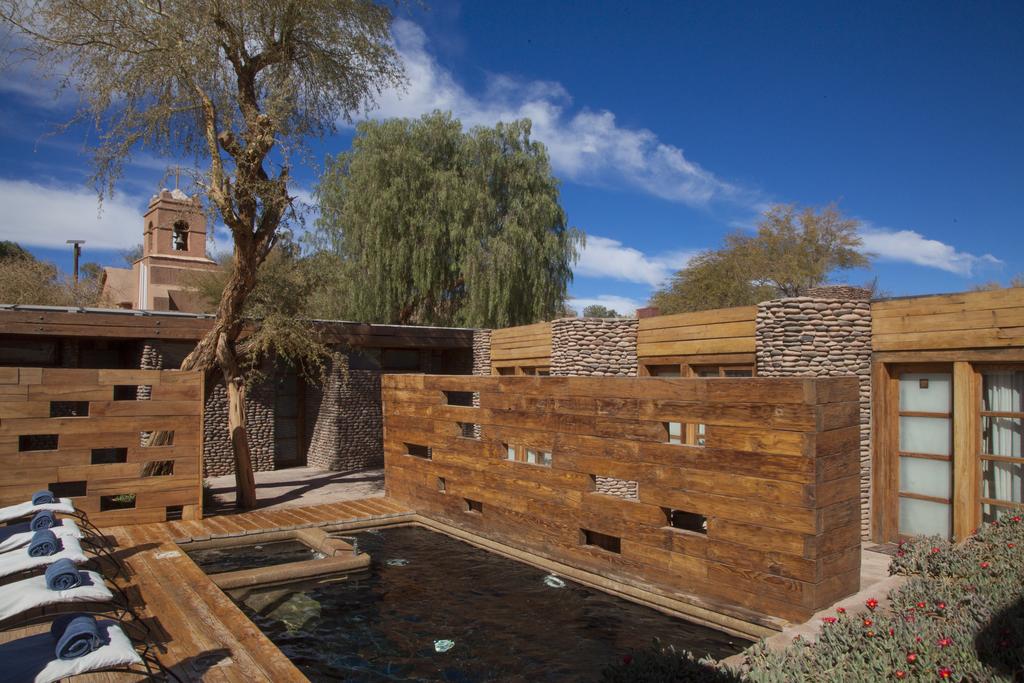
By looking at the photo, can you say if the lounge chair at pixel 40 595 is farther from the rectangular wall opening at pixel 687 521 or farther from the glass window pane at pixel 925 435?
the glass window pane at pixel 925 435

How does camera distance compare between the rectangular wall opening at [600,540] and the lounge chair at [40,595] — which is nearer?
the lounge chair at [40,595]

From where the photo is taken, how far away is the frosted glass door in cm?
751

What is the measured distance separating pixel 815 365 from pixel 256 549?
24.2 ft

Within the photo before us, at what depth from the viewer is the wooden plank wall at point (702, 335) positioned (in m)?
9.02

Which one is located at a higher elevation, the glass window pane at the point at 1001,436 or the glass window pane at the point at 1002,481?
the glass window pane at the point at 1001,436

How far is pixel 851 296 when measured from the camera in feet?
27.7

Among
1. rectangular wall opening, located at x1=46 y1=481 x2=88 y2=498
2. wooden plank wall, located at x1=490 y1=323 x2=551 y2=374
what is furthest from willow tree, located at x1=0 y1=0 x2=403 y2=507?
wooden plank wall, located at x1=490 y1=323 x2=551 y2=374

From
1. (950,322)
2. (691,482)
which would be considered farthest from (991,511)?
(691,482)

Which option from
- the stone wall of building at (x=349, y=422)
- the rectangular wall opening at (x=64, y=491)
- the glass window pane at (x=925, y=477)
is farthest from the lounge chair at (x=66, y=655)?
the stone wall of building at (x=349, y=422)

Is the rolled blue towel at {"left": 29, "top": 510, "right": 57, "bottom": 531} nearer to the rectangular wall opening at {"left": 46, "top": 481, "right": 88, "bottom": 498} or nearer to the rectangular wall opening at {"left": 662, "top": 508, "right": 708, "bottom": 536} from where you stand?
the rectangular wall opening at {"left": 46, "top": 481, "right": 88, "bottom": 498}

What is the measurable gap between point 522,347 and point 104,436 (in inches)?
304

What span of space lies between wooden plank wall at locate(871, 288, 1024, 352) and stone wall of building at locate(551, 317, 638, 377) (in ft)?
12.5

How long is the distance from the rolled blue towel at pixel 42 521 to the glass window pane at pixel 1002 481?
925cm

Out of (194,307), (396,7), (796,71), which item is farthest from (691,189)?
(396,7)
